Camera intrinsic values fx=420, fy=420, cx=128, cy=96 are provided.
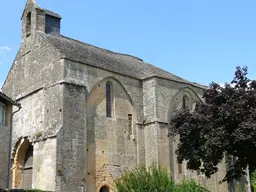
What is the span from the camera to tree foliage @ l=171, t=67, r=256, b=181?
2033 cm

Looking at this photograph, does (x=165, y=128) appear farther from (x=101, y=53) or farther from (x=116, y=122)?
(x=101, y=53)

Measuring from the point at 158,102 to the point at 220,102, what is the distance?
7876 millimetres

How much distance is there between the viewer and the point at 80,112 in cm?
2542

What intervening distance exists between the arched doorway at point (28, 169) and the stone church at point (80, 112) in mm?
68

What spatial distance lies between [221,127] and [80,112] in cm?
886

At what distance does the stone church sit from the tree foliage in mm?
5456

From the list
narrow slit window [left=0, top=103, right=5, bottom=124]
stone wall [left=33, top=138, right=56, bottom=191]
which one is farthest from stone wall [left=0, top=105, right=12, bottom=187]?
stone wall [left=33, top=138, right=56, bottom=191]

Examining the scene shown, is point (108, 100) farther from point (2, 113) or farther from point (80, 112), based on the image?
point (2, 113)

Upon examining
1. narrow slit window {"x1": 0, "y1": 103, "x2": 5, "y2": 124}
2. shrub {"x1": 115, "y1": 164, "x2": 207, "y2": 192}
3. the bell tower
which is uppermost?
the bell tower

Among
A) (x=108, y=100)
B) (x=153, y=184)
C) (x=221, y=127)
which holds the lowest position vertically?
(x=153, y=184)

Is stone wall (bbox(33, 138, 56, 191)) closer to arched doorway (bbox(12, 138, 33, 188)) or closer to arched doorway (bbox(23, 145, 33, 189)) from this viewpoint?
arched doorway (bbox(23, 145, 33, 189))

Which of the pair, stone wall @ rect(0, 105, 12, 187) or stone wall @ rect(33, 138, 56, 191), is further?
stone wall @ rect(33, 138, 56, 191)

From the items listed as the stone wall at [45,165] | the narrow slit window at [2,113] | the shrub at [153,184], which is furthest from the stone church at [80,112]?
the shrub at [153,184]

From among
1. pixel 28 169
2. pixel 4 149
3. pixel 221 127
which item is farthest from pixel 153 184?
pixel 28 169
